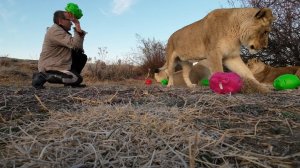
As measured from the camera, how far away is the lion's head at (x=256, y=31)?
270 inches

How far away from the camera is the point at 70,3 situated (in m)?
6.79

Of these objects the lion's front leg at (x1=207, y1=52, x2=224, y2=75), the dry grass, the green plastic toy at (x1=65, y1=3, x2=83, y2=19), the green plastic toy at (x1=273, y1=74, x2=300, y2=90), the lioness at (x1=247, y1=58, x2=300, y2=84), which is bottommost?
the dry grass

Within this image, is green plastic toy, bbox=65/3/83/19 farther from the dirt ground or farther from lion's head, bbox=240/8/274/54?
the dirt ground

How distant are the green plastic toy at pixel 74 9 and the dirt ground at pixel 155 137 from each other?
364 centimetres

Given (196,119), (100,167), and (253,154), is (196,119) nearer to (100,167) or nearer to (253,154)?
(253,154)

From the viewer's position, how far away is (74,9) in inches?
263

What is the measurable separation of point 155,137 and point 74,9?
495 cm

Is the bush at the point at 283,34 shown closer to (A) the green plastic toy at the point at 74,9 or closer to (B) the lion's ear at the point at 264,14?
(B) the lion's ear at the point at 264,14

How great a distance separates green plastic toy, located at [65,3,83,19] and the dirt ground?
3642 mm

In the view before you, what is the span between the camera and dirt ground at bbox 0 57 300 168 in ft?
6.00

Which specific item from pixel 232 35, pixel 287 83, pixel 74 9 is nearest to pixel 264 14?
pixel 232 35

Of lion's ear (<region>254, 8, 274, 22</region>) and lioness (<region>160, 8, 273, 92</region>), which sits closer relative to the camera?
lion's ear (<region>254, 8, 274, 22</region>)

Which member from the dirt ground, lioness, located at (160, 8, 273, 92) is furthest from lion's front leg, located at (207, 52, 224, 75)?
the dirt ground

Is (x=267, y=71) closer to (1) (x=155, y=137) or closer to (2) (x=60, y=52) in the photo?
(2) (x=60, y=52)
